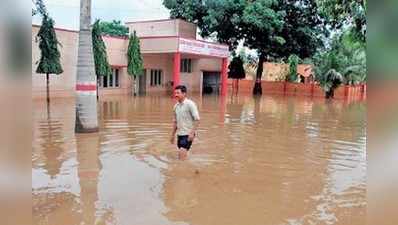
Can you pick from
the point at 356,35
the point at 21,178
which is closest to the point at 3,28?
the point at 21,178

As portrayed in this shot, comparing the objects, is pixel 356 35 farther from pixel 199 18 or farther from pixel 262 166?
pixel 199 18

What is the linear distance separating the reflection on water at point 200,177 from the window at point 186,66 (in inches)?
950

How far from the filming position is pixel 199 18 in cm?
3831

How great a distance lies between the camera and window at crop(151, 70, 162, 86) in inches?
1409

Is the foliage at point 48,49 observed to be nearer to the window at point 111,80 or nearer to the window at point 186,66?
the window at point 111,80

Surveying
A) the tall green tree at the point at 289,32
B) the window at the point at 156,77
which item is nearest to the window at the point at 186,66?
the window at the point at 156,77

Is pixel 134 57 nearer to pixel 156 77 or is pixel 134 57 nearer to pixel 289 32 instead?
pixel 156 77

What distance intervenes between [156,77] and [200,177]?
28893mm

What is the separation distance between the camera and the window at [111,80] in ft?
101

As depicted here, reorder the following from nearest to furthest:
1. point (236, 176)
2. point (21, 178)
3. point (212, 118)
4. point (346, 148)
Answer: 1. point (21, 178)
2. point (236, 176)
3. point (346, 148)
4. point (212, 118)

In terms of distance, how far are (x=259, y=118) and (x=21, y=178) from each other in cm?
1723

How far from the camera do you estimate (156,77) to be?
3622 cm

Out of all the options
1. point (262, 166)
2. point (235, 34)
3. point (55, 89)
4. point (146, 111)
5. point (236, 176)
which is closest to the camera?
point (236, 176)

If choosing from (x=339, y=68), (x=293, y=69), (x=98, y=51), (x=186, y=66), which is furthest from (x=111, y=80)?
(x=293, y=69)
